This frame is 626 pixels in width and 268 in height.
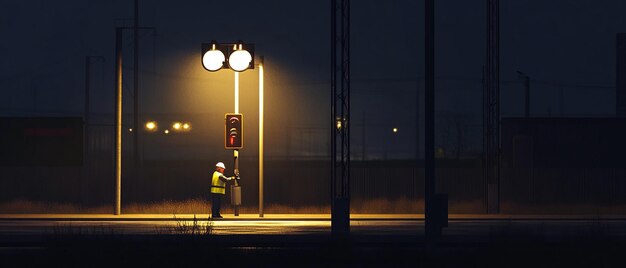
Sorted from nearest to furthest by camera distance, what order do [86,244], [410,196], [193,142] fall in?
[86,244], [410,196], [193,142]

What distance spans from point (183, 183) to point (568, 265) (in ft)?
104

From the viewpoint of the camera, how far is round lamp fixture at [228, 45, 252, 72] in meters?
32.9

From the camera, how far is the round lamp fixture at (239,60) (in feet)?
108

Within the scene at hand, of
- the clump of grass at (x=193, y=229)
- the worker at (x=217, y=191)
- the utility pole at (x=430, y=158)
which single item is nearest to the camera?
the utility pole at (x=430, y=158)

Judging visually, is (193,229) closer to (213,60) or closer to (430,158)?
(430,158)

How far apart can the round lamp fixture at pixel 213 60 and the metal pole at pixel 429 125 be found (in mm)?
12490

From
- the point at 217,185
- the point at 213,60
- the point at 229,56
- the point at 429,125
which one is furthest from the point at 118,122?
the point at 429,125

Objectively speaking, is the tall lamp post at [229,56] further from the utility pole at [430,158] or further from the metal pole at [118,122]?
the utility pole at [430,158]

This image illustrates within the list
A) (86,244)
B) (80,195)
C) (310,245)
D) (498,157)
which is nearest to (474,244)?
(310,245)

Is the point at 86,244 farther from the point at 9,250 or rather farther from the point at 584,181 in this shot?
the point at 584,181

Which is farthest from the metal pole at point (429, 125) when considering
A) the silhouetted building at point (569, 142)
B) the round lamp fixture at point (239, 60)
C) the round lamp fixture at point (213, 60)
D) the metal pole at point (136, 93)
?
the metal pole at point (136, 93)

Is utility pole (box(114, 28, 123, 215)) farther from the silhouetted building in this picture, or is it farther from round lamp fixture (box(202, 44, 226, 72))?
the silhouetted building

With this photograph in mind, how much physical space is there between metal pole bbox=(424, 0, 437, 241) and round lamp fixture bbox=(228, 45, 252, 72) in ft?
40.0

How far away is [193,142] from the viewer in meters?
113
